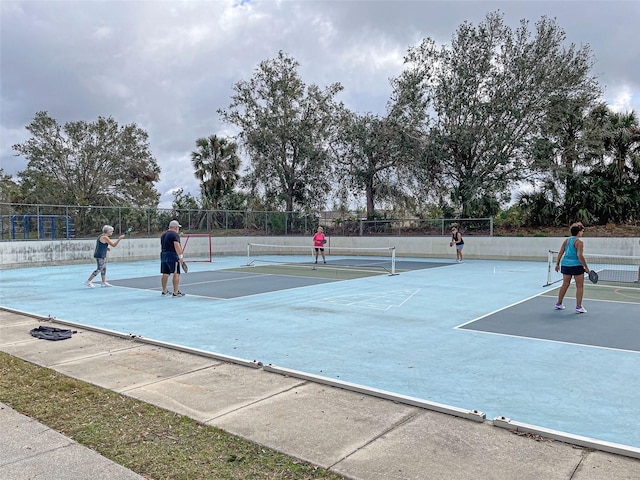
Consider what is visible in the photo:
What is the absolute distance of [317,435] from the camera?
411 cm

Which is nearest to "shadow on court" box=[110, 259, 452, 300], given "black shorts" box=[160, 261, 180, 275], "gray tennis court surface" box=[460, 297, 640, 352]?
"black shorts" box=[160, 261, 180, 275]

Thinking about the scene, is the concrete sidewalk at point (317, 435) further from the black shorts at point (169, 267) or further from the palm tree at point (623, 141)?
the palm tree at point (623, 141)

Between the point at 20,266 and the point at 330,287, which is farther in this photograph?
the point at 20,266

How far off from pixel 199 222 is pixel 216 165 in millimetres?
10305

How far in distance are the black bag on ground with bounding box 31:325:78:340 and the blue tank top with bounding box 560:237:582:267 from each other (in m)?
9.66

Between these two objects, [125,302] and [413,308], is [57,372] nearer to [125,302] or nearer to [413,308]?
[125,302]

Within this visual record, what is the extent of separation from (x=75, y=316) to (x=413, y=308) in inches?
286

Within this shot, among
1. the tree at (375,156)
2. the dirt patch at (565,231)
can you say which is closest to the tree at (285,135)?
the tree at (375,156)

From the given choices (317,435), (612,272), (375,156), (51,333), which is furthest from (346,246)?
(317,435)

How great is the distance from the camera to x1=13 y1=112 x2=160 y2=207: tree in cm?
3747

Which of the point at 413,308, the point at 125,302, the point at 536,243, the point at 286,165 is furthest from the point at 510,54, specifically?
the point at 125,302

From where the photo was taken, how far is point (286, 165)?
36875 mm

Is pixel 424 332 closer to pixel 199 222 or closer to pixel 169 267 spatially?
pixel 169 267

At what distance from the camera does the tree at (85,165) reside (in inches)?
1475
